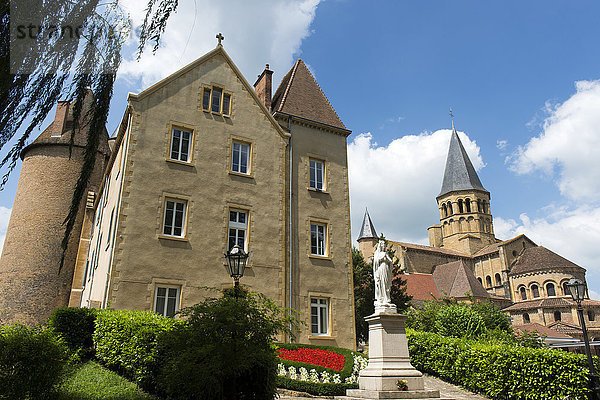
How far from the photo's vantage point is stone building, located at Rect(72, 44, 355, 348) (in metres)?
16.8

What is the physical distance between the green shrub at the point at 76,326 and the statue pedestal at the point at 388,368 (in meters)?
Result: 8.61

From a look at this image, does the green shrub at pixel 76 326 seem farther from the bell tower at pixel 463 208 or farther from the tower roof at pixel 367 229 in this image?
the bell tower at pixel 463 208

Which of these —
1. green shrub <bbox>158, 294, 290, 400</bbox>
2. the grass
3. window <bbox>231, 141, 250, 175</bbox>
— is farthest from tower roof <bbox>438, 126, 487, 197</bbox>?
green shrub <bbox>158, 294, 290, 400</bbox>

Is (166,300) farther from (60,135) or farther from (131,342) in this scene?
(60,135)

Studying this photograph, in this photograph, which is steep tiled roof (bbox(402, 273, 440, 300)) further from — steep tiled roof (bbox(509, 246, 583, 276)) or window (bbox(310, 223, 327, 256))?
window (bbox(310, 223, 327, 256))

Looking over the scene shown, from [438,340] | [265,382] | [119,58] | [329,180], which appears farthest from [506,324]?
[119,58]

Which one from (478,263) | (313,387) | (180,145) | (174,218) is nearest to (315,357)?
(313,387)

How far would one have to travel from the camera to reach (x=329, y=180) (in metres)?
22.5

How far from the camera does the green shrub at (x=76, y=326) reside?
545 inches

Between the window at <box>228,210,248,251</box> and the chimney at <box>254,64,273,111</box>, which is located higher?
the chimney at <box>254,64,273,111</box>

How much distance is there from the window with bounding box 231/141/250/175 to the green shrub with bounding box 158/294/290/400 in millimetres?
12179

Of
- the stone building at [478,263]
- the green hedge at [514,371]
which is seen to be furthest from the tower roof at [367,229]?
the green hedge at [514,371]

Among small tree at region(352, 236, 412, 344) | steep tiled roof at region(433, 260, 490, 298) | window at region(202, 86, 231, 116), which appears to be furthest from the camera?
steep tiled roof at region(433, 260, 490, 298)

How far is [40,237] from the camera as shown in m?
28.0
